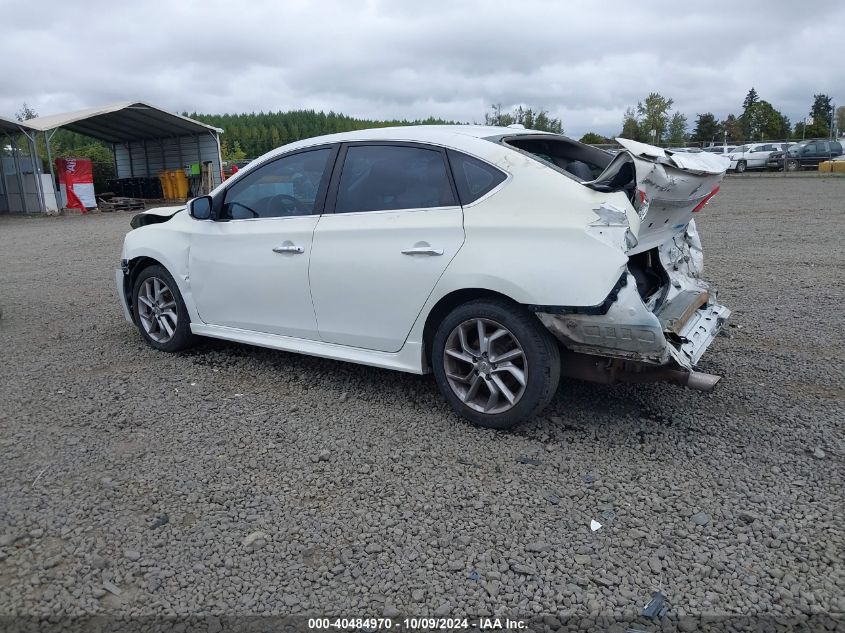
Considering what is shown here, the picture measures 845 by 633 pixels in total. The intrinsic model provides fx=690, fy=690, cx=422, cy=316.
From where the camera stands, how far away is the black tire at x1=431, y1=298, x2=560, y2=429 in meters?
3.80

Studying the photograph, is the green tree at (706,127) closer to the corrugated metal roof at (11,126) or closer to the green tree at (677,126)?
the green tree at (677,126)

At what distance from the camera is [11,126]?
2258cm

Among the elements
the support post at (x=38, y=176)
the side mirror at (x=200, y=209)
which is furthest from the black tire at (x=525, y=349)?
the support post at (x=38, y=176)

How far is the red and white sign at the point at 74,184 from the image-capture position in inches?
976

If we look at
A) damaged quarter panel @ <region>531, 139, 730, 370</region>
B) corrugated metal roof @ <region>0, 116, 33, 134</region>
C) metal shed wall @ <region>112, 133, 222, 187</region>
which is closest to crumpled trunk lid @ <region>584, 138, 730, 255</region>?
damaged quarter panel @ <region>531, 139, 730, 370</region>

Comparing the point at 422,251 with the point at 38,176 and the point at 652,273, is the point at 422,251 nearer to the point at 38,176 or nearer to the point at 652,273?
the point at 652,273

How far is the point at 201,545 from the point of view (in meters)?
3.04

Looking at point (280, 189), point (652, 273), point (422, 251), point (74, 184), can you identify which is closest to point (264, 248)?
point (280, 189)

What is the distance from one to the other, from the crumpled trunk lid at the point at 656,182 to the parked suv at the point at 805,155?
119 feet

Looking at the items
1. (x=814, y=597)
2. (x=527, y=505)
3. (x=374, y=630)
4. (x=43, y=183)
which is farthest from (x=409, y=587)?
(x=43, y=183)

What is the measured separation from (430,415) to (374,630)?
1.94 meters

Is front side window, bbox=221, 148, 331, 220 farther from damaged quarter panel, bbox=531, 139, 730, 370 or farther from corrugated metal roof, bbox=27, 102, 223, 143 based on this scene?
corrugated metal roof, bbox=27, 102, 223, 143

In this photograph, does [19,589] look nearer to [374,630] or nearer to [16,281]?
[374,630]

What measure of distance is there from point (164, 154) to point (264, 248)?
28.6 meters
